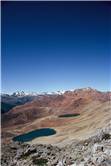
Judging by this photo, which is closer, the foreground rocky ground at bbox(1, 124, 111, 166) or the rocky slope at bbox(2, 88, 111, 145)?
the foreground rocky ground at bbox(1, 124, 111, 166)

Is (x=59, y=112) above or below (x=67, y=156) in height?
above

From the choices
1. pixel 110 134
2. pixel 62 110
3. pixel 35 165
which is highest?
pixel 62 110

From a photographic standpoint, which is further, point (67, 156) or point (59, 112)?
point (59, 112)

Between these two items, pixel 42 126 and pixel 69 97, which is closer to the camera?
pixel 42 126

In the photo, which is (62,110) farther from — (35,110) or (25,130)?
(25,130)

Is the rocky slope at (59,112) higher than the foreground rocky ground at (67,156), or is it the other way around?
the rocky slope at (59,112)

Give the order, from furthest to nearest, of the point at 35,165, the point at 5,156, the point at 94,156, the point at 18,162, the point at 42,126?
the point at 42,126 < the point at 5,156 < the point at 18,162 < the point at 35,165 < the point at 94,156

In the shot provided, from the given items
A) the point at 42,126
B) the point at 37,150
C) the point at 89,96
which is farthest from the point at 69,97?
the point at 37,150

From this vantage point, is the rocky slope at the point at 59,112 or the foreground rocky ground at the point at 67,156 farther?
the rocky slope at the point at 59,112

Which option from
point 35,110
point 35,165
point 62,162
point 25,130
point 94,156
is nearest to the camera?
point 94,156

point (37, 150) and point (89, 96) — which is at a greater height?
point (89, 96)

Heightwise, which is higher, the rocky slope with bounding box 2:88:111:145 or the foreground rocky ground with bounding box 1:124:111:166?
the rocky slope with bounding box 2:88:111:145
